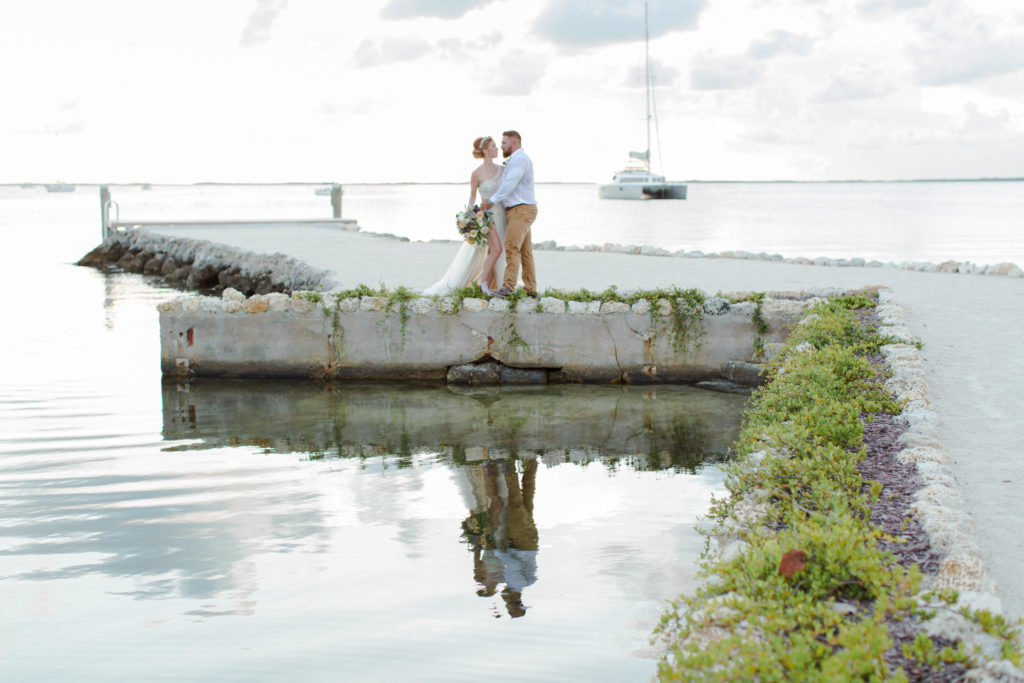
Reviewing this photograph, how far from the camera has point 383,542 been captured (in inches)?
223

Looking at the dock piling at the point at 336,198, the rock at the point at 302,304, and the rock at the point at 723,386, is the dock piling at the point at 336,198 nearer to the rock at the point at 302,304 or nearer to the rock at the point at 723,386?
the rock at the point at 302,304

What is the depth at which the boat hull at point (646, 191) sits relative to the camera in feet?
307

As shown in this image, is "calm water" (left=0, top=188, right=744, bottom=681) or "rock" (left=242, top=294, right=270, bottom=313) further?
"rock" (left=242, top=294, right=270, bottom=313)

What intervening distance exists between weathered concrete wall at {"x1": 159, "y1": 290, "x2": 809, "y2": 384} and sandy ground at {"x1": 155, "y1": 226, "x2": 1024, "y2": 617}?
1284mm

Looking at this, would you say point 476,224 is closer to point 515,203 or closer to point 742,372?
point 515,203

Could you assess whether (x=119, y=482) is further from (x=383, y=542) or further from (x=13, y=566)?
(x=383, y=542)

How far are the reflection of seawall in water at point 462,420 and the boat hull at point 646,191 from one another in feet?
280

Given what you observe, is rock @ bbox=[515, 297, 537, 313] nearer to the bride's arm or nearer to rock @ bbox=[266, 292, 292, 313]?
the bride's arm

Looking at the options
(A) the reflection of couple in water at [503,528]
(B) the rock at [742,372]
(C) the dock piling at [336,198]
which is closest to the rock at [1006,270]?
(B) the rock at [742,372]

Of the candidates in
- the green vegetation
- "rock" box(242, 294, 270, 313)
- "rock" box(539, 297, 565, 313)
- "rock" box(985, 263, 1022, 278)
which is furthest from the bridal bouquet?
"rock" box(985, 263, 1022, 278)

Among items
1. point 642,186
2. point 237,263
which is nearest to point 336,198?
point 237,263

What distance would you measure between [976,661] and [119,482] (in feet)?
19.3

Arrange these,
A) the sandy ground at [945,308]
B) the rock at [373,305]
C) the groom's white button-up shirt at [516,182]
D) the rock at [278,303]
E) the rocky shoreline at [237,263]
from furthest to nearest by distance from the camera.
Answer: the rocky shoreline at [237,263], the rock at [278,303], the rock at [373,305], the groom's white button-up shirt at [516,182], the sandy ground at [945,308]

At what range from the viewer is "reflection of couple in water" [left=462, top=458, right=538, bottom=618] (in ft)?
16.6
